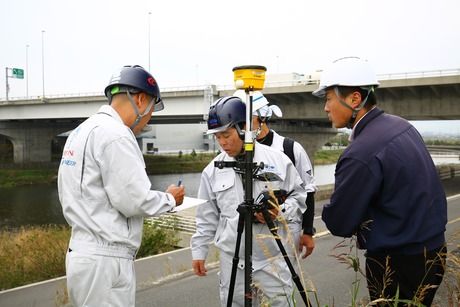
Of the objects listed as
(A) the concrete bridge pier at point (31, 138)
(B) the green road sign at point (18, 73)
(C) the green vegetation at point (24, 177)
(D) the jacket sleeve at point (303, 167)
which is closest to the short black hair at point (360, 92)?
(D) the jacket sleeve at point (303, 167)

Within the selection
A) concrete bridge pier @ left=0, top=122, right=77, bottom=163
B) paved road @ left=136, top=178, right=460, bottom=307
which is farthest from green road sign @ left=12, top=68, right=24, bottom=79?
paved road @ left=136, top=178, right=460, bottom=307

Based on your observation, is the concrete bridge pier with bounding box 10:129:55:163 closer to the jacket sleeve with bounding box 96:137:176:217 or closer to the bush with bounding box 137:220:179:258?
the bush with bounding box 137:220:179:258

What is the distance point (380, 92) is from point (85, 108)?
2039 cm

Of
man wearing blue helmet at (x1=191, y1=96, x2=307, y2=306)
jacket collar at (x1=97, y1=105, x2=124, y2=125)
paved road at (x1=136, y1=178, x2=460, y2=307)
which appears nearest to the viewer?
jacket collar at (x1=97, y1=105, x2=124, y2=125)

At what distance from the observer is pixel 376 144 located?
6.96 ft

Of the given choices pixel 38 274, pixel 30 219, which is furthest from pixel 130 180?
pixel 30 219

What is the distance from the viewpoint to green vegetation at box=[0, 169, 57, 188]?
32.7 metres

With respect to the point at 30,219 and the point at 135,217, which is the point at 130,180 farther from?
the point at 30,219

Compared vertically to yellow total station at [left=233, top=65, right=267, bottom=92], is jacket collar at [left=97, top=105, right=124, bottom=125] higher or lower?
lower

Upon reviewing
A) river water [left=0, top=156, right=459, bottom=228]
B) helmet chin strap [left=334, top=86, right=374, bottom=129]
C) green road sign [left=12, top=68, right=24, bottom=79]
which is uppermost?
green road sign [left=12, top=68, right=24, bottom=79]

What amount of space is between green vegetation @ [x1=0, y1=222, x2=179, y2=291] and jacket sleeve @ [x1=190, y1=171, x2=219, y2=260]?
3817mm

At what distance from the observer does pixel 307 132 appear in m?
29.4

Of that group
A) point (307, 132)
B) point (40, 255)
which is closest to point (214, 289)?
point (40, 255)

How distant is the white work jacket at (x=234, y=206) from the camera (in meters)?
2.92
